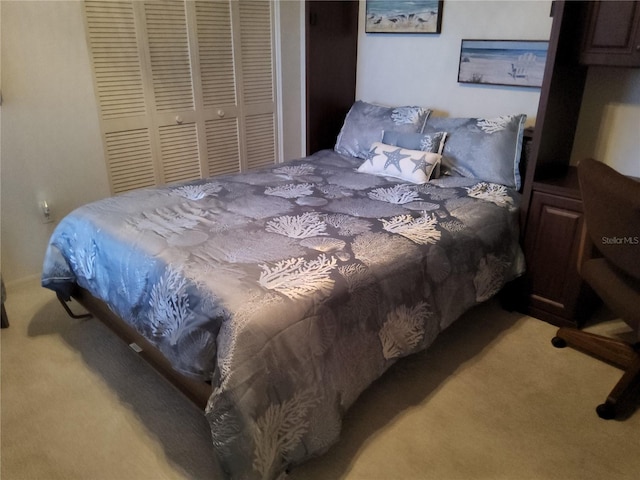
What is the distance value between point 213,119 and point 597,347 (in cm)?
271

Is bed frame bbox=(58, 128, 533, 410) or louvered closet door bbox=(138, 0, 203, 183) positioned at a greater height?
louvered closet door bbox=(138, 0, 203, 183)

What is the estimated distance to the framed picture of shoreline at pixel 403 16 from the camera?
2938mm

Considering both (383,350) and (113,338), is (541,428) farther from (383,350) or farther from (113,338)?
(113,338)

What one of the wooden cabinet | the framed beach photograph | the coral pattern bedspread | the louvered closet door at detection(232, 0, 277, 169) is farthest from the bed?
the louvered closet door at detection(232, 0, 277, 169)

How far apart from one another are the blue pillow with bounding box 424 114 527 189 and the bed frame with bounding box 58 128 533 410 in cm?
11

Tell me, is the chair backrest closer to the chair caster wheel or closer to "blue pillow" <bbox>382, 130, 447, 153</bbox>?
the chair caster wheel

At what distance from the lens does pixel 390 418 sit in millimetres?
1800

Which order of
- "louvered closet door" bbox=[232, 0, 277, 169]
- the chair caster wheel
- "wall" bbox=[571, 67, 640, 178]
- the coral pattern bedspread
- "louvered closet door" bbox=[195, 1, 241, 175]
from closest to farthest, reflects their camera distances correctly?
the coral pattern bedspread < the chair caster wheel < "wall" bbox=[571, 67, 640, 178] < "louvered closet door" bbox=[195, 1, 241, 175] < "louvered closet door" bbox=[232, 0, 277, 169]

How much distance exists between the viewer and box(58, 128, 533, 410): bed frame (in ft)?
5.29

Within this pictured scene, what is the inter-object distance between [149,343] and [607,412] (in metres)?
1.80

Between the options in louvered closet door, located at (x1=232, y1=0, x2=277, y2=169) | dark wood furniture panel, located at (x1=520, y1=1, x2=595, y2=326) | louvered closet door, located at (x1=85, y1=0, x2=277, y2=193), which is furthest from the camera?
louvered closet door, located at (x1=232, y1=0, x2=277, y2=169)

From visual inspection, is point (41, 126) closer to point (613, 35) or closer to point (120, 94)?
point (120, 94)

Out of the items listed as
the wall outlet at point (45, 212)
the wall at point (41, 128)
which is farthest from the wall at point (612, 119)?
the wall outlet at point (45, 212)

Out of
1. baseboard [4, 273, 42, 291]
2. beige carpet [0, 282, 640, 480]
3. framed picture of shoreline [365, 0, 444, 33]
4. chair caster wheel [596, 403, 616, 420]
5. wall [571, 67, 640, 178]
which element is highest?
framed picture of shoreline [365, 0, 444, 33]
